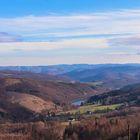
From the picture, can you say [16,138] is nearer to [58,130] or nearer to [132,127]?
[58,130]

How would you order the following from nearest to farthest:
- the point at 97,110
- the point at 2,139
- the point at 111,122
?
the point at 2,139
the point at 111,122
the point at 97,110

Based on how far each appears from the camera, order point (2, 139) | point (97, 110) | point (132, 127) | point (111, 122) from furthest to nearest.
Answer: point (97, 110) < point (111, 122) < point (2, 139) < point (132, 127)

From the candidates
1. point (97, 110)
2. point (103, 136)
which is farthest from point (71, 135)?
point (97, 110)

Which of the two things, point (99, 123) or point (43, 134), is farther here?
point (99, 123)

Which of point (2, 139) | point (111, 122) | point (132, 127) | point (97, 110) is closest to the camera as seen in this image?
point (132, 127)

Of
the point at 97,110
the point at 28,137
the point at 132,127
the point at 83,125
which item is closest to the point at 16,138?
the point at 28,137

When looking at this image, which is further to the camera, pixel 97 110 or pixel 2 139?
pixel 97 110

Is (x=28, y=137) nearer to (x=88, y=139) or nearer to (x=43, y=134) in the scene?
(x=43, y=134)

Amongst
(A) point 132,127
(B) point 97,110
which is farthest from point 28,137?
(B) point 97,110
